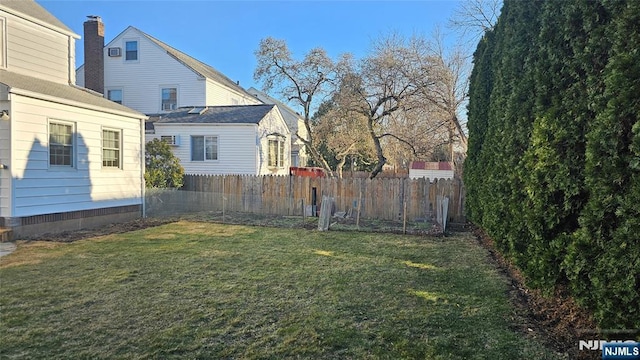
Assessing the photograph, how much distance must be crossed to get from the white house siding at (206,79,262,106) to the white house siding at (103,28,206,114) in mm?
639

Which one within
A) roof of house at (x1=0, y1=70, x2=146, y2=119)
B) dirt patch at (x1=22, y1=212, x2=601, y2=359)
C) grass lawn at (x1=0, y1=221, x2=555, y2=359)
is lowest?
grass lawn at (x1=0, y1=221, x2=555, y2=359)

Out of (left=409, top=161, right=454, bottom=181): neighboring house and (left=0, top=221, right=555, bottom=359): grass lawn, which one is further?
(left=409, top=161, right=454, bottom=181): neighboring house

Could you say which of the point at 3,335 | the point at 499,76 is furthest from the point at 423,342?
the point at 499,76

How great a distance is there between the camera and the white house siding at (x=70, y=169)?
814 cm

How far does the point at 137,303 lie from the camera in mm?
4344

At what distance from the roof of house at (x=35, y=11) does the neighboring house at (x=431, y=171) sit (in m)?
13.8

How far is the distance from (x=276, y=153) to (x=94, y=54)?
940 cm

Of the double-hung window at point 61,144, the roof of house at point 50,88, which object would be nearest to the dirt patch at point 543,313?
the double-hung window at point 61,144

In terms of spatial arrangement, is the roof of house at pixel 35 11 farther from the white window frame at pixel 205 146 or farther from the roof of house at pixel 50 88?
the white window frame at pixel 205 146

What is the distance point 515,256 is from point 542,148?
169 cm

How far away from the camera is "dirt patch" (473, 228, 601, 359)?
10.7 ft

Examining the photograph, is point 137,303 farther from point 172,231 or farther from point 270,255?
point 172,231

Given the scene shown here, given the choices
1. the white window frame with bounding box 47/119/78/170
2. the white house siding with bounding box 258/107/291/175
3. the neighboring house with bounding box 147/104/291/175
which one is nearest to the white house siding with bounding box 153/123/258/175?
the neighboring house with bounding box 147/104/291/175

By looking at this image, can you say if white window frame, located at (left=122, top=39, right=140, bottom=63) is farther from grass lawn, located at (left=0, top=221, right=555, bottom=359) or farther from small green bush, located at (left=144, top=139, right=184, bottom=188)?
grass lawn, located at (left=0, top=221, right=555, bottom=359)
